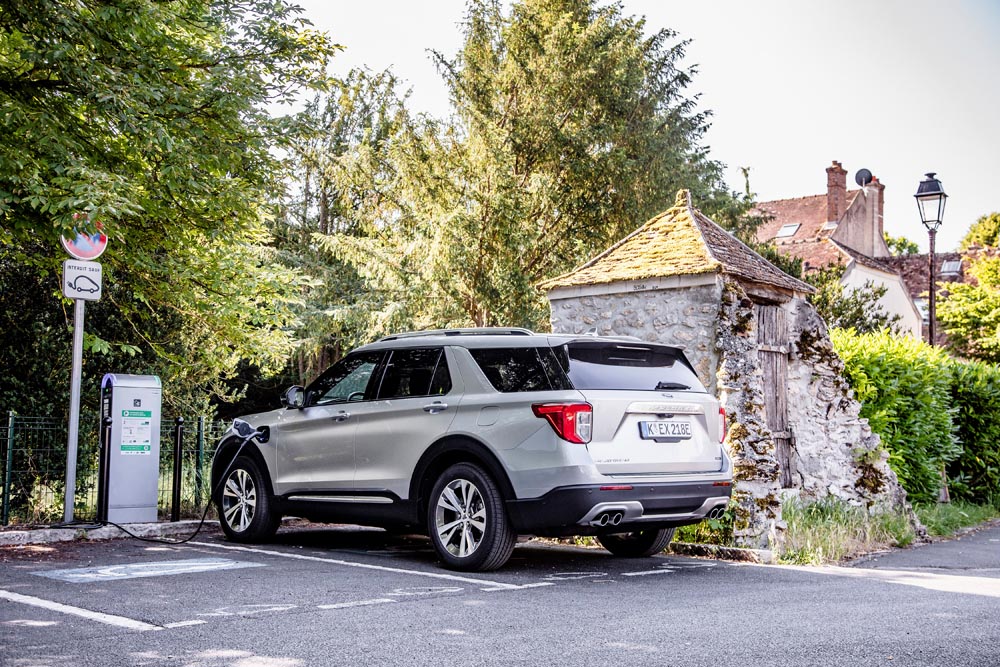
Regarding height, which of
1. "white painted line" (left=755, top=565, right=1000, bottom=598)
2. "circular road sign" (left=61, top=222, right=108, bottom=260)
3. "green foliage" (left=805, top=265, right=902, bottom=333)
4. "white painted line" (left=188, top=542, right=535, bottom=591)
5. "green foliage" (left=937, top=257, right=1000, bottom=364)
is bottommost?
"white painted line" (left=755, top=565, right=1000, bottom=598)

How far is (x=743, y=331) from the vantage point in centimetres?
1165

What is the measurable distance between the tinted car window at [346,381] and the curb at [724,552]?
11.7ft

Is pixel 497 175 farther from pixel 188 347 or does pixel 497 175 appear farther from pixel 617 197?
pixel 188 347

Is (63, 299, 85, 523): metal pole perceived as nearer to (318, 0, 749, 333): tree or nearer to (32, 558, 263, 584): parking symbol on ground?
(32, 558, 263, 584): parking symbol on ground

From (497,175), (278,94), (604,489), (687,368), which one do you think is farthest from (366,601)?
(497,175)

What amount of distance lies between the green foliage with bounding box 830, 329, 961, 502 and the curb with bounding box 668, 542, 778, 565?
206 inches

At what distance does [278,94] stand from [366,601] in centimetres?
759

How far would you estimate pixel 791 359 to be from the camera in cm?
1315

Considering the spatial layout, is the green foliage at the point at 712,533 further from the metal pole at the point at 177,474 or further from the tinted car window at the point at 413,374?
the metal pole at the point at 177,474

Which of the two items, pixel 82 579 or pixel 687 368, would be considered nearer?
pixel 82 579

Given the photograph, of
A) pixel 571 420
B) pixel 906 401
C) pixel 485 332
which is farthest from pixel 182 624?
pixel 906 401

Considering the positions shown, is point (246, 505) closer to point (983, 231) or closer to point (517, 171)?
point (517, 171)

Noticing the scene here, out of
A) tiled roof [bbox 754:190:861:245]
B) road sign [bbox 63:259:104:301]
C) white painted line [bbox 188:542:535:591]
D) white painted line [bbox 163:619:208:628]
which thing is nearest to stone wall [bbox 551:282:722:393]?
white painted line [bbox 188:542:535:591]

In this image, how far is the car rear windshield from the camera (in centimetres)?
792
